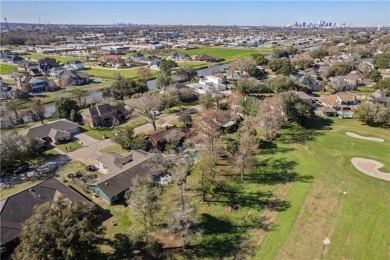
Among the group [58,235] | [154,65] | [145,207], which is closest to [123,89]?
[154,65]

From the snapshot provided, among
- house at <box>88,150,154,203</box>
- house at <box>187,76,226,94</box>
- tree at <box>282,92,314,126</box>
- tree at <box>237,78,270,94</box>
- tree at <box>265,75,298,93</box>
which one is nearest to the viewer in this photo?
house at <box>88,150,154,203</box>

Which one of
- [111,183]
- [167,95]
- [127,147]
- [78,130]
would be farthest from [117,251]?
[167,95]

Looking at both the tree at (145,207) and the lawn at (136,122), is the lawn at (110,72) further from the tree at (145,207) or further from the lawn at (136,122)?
the tree at (145,207)

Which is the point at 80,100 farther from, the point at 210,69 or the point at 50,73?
the point at 210,69

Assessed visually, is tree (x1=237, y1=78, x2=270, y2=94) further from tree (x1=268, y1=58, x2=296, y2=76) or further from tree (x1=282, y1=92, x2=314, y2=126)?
tree (x1=282, y1=92, x2=314, y2=126)

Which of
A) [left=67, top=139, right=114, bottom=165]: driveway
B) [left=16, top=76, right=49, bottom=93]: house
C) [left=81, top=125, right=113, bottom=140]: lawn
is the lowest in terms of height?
[left=67, top=139, right=114, bottom=165]: driveway

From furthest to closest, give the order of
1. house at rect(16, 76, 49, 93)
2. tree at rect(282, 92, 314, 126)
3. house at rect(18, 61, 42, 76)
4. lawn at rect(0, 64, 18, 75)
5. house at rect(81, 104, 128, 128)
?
lawn at rect(0, 64, 18, 75) < house at rect(18, 61, 42, 76) < house at rect(16, 76, 49, 93) < house at rect(81, 104, 128, 128) < tree at rect(282, 92, 314, 126)

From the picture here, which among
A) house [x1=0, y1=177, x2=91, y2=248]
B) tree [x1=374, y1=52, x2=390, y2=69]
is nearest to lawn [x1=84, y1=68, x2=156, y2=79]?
house [x1=0, y1=177, x2=91, y2=248]
